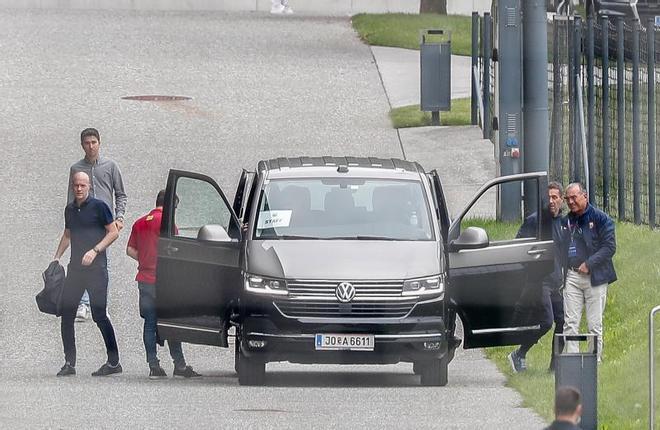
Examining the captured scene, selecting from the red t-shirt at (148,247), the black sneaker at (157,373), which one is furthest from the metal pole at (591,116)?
the black sneaker at (157,373)

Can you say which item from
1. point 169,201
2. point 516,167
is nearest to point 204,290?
point 169,201

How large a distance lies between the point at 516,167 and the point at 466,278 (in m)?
7.18

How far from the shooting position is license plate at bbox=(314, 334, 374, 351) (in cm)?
1459

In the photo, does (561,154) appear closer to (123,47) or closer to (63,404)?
(63,404)

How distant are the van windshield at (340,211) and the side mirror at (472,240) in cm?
24

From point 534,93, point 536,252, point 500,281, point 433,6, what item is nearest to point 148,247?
point 500,281

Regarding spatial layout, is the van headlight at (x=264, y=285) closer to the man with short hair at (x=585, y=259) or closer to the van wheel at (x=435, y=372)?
the van wheel at (x=435, y=372)

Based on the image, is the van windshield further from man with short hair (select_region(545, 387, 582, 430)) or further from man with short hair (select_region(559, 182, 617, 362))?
man with short hair (select_region(545, 387, 582, 430))

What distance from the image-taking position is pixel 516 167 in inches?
880

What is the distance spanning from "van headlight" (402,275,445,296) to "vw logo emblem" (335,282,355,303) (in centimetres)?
41

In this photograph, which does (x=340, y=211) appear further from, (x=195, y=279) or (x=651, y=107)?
(x=651, y=107)

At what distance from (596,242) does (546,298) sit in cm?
62

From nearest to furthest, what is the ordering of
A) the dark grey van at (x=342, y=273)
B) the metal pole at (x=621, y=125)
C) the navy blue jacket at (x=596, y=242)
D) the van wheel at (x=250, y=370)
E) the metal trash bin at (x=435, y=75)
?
the dark grey van at (x=342, y=273) → the van wheel at (x=250, y=370) → the navy blue jacket at (x=596, y=242) → the metal pole at (x=621, y=125) → the metal trash bin at (x=435, y=75)

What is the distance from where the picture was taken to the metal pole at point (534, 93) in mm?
21359
